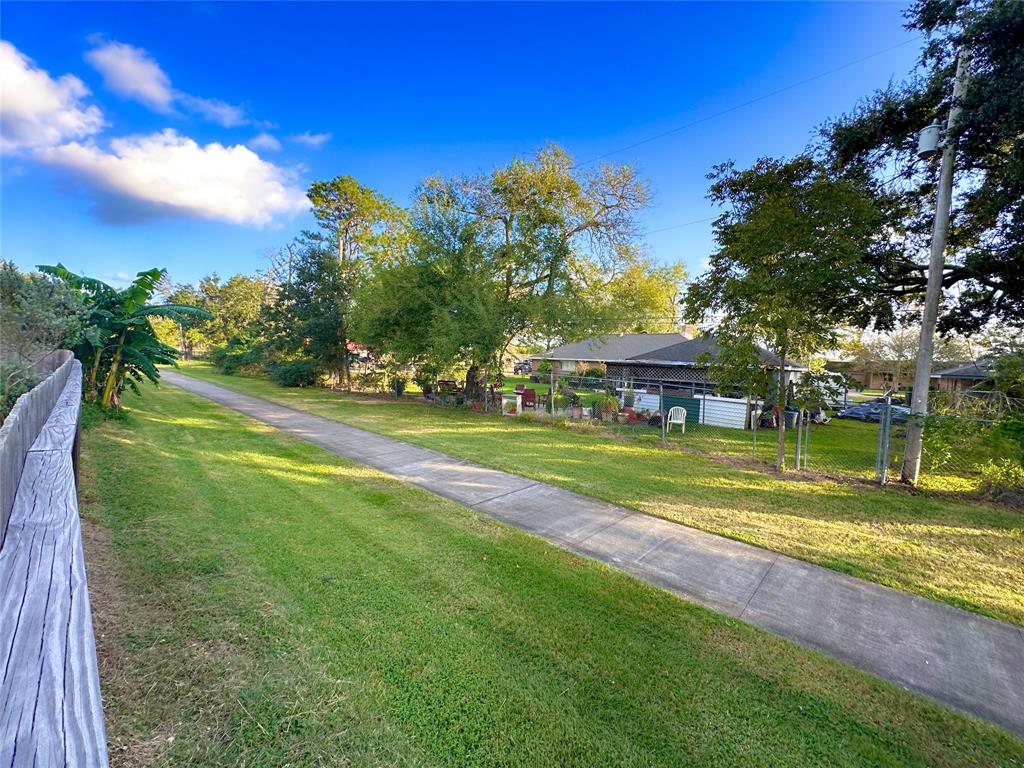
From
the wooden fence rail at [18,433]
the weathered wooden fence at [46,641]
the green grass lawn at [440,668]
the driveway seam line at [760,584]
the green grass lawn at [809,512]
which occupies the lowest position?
the green grass lawn at [440,668]

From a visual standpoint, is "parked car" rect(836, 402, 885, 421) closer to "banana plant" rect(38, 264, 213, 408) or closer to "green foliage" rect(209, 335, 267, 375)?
"banana plant" rect(38, 264, 213, 408)

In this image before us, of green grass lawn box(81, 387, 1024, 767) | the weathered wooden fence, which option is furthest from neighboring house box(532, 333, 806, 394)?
the weathered wooden fence

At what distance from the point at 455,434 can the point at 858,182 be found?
11.2 meters

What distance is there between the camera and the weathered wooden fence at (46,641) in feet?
2.88

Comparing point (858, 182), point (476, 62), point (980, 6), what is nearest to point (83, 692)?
point (980, 6)

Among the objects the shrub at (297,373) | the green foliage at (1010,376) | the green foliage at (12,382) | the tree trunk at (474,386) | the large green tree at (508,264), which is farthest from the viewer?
the shrub at (297,373)

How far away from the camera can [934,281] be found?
25.3 ft

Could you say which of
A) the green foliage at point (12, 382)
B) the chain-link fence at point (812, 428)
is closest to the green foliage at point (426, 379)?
the chain-link fence at point (812, 428)

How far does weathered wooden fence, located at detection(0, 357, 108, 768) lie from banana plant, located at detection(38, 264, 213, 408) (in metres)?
9.68

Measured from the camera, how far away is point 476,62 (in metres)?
14.3

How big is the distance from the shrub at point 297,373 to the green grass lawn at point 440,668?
20579 millimetres

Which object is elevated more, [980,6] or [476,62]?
[476,62]

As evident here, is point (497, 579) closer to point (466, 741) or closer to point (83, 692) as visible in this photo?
point (466, 741)

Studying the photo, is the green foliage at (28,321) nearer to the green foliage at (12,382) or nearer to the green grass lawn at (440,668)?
the green foliage at (12,382)
